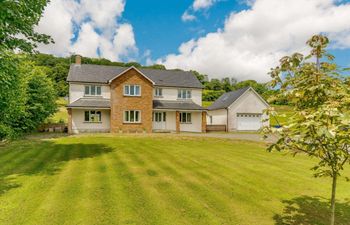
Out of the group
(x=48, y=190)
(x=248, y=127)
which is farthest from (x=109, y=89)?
(x=48, y=190)

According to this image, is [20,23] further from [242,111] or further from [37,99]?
[242,111]

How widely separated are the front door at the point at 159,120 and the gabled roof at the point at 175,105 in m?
1.41

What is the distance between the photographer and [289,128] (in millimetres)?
4258

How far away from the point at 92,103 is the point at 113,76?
5413 millimetres

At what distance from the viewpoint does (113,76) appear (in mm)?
34125

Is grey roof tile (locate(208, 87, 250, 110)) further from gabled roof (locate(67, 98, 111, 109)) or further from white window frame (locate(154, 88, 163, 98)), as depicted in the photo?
gabled roof (locate(67, 98, 111, 109))

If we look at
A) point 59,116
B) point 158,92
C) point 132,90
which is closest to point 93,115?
point 132,90

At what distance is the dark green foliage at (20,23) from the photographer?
10445 mm

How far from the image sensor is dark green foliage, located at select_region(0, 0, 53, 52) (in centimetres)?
1045

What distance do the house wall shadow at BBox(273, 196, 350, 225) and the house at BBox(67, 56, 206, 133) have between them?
24552 millimetres

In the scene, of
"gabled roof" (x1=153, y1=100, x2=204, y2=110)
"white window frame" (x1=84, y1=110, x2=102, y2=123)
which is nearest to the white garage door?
"gabled roof" (x1=153, y1=100, x2=204, y2=110)

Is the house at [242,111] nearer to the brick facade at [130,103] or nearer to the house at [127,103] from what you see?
the house at [127,103]

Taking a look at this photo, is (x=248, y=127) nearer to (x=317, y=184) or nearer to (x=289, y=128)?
(x=317, y=184)

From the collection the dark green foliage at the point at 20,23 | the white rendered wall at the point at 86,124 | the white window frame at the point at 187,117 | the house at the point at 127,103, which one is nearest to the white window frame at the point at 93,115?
the house at the point at 127,103
